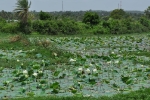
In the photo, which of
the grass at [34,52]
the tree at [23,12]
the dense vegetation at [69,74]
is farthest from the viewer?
the tree at [23,12]

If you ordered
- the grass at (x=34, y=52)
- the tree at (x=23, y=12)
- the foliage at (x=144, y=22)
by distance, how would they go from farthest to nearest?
1. the foliage at (x=144, y=22)
2. the tree at (x=23, y=12)
3. the grass at (x=34, y=52)

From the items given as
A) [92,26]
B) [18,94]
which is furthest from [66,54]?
[92,26]

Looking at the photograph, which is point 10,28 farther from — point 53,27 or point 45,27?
point 53,27

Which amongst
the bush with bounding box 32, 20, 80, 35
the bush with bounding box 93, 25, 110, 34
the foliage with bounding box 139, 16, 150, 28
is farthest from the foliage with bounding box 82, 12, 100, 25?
the foliage with bounding box 139, 16, 150, 28

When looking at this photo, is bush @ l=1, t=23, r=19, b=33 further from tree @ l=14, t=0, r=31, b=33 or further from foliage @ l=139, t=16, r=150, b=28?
foliage @ l=139, t=16, r=150, b=28

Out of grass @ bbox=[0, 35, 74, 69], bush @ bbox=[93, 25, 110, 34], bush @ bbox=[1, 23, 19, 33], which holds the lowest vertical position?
bush @ bbox=[93, 25, 110, 34]

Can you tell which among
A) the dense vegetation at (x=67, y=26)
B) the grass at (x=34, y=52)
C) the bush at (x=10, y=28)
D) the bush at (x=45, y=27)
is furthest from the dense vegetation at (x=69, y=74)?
the bush at (x=10, y=28)

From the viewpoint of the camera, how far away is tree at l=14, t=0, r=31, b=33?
89.9 ft

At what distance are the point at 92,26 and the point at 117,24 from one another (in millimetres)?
2122

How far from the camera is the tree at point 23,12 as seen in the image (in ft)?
89.9

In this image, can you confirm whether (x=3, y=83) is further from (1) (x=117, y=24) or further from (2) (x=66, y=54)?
(1) (x=117, y=24)

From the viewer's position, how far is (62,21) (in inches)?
1123

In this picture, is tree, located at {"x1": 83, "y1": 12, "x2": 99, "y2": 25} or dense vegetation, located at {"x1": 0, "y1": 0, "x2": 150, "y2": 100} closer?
dense vegetation, located at {"x1": 0, "y1": 0, "x2": 150, "y2": 100}

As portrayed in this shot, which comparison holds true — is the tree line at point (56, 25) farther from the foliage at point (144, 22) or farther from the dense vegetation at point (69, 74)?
the dense vegetation at point (69, 74)
